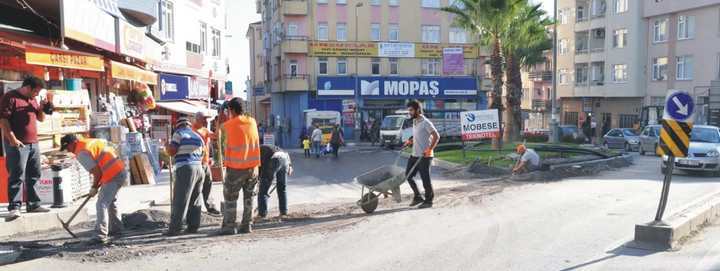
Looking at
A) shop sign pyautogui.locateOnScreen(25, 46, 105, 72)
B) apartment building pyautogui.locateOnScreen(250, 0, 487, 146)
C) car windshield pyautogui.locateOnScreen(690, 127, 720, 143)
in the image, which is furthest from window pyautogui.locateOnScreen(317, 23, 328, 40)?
shop sign pyautogui.locateOnScreen(25, 46, 105, 72)

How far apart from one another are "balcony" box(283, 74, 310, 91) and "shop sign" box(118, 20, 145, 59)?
98.2ft

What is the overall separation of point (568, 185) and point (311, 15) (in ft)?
119

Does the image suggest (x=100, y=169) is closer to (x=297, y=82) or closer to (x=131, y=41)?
(x=131, y=41)

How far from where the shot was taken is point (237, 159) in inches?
322

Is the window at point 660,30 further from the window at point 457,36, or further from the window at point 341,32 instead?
the window at point 341,32

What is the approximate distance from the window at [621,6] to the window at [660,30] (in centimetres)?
288

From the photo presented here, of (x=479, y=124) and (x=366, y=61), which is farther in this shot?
(x=366, y=61)

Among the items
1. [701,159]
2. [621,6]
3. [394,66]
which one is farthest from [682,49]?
[701,159]

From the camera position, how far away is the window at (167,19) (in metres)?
23.9

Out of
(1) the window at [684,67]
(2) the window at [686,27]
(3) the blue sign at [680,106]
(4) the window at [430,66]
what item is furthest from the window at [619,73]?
(3) the blue sign at [680,106]

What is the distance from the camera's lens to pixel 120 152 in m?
12.7

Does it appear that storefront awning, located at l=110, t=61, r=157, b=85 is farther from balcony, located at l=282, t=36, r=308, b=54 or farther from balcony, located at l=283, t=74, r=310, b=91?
balcony, located at l=282, t=36, r=308, b=54

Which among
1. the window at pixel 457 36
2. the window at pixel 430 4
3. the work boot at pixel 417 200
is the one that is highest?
the window at pixel 430 4

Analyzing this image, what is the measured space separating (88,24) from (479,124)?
1190cm
